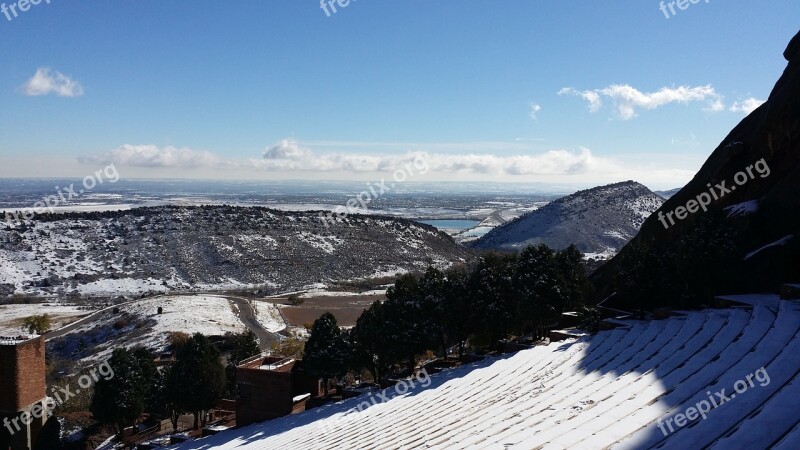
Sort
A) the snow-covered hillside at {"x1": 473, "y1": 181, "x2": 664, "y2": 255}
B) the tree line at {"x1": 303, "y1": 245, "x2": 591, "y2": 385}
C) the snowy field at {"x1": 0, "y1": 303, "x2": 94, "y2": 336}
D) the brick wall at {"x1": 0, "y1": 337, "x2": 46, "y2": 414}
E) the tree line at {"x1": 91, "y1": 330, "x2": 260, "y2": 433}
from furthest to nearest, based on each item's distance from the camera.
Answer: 1. the snow-covered hillside at {"x1": 473, "y1": 181, "x2": 664, "y2": 255}
2. the snowy field at {"x1": 0, "y1": 303, "x2": 94, "y2": 336}
3. the tree line at {"x1": 91, "y1": 330, "x2": 260, "y2": 433}
4. the tree line at {"x1": 303, "y1": 245, "x2": 591, "y2": 385}
5. the brick wall at {"x1": 0, "y1": 337, "x2": 46, "y2": 414}

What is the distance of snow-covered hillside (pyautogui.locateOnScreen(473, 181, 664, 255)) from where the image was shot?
352ft

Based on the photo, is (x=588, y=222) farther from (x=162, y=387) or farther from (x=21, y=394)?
(x=21, y=394)

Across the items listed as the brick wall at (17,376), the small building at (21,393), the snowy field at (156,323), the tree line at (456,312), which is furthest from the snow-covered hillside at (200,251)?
the brick wall at (17,376)

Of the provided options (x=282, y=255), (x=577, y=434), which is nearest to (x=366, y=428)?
(x=577, y=434)

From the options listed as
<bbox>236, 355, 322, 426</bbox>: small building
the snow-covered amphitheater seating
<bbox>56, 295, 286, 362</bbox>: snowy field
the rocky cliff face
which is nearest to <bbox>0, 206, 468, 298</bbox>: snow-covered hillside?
<bbox>56, 295, 286, 362</bbox>: snowy field

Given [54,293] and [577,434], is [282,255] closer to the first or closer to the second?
[54,293]

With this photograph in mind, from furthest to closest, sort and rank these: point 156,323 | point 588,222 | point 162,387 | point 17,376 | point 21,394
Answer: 1. point 588,222
2. point 156,323
3. point 162,387
4. point 21,394
5. point 17,376

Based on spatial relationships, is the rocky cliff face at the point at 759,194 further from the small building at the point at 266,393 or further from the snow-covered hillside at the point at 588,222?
the snow-covered hillside at the point at 588,222

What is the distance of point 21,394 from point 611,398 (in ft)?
80.1

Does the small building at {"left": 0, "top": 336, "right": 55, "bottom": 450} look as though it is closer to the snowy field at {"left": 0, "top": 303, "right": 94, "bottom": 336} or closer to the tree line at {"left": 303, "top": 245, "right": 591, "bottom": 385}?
the tree line at {"left": 303, "top": 245, "right": 591, "bottom": 385}

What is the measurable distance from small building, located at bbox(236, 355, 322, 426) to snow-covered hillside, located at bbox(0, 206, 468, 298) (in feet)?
180

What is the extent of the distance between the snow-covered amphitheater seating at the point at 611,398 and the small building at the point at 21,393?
31.5 ft

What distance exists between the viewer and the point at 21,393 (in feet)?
76.2

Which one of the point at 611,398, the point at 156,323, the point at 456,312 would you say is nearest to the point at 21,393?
the point at 456,312
